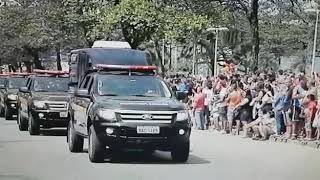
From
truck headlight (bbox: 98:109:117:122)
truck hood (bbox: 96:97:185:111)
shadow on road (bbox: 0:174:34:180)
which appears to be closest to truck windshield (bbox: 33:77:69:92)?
truck hood (bbox: 96:97:185:111)

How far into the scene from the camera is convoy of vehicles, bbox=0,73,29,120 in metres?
28.9

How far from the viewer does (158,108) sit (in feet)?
44.8

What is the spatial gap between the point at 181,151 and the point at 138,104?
1.39m

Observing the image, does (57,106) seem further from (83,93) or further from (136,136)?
(136,136)

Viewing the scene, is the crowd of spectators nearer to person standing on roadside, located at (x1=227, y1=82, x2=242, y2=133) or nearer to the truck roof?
person standing on roadside, located at (x1=227, y1=82, x2=242, y2=133)

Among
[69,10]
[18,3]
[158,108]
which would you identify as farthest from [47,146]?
[18,3]

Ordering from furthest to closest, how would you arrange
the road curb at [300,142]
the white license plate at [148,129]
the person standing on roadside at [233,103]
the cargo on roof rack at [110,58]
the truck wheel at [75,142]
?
the cargo on roof rack at [110,58], the person standing on roadside at [233,103], the road curb at [300,142], the truck wheel at [75,142], the white license plate at [148,129]

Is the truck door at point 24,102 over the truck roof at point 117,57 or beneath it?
beneath

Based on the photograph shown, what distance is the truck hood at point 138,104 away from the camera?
13.6 metres

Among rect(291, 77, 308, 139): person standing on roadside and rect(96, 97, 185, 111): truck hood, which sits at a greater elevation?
rect(96, 97, 185, 111): truck hood

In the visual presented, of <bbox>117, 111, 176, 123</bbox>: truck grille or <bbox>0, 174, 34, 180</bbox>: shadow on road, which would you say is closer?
<bbox>0, 174, 34, 180</bbox>: shadow on road

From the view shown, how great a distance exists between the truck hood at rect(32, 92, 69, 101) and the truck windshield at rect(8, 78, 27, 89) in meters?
8.92

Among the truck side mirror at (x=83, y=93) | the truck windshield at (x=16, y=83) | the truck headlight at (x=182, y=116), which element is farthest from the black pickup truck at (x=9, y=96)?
the truck headlight at (x=182, y=116)

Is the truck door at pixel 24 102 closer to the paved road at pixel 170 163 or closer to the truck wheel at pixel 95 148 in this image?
the paved road at pixel 170 163
